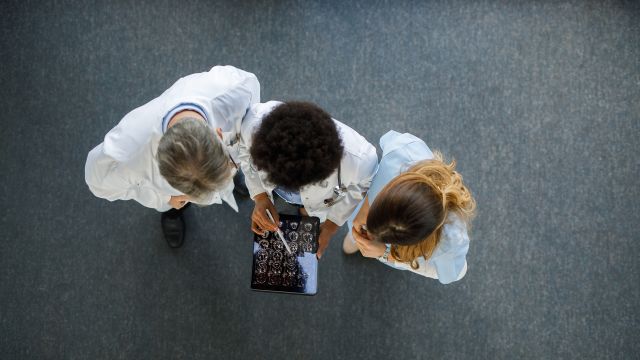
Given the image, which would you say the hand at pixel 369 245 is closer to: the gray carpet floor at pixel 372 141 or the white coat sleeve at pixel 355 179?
the white coat sleeve at pixel 355 179

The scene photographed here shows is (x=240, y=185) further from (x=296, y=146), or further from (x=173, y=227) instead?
(x=296, y=146)

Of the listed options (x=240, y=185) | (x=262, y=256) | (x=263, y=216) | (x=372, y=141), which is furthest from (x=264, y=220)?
(x=372, y=141)

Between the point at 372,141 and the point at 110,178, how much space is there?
1.09 metres

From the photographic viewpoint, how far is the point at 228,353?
1883 millimetres

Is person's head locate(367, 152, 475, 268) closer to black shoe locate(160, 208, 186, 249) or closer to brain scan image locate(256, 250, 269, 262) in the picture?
brain scan image locate(256, 250, 269, 262)

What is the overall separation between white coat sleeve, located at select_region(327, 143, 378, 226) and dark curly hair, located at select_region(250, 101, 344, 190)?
0.17 m

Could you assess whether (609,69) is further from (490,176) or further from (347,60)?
(347,60)

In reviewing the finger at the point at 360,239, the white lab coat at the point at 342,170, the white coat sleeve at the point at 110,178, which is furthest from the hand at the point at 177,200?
the finger at the point at 360,239

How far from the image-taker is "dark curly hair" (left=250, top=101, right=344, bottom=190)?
113 cm

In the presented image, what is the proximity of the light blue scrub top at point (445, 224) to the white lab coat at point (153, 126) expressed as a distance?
0.47 metres

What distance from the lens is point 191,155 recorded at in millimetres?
1128

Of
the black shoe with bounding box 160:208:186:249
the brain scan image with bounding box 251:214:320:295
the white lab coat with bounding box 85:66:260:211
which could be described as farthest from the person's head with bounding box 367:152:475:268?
the black shoe with bounding box 160:208:186:249

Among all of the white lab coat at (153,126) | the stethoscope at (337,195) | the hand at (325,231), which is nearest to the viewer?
the white lab coat at (153,126)

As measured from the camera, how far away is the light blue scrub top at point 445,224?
1.33 meters
